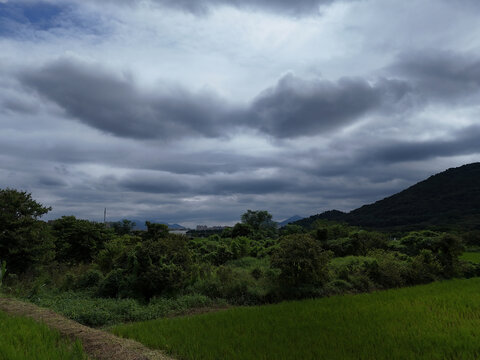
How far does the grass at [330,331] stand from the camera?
22.7 feet

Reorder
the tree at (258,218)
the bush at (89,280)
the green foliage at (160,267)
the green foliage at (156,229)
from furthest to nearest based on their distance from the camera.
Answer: the tree at (258,218)
the green foliage at (156,229)
the bush at (89,280)
the green foliage at (160,267)

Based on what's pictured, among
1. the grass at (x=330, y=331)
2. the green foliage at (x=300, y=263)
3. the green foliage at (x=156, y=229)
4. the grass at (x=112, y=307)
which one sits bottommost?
the grass at (x=112, y=307)

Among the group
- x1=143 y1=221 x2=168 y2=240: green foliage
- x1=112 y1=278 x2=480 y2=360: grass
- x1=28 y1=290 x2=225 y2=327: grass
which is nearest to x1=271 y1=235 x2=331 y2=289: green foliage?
x1=112 y1=278 x2=480 y2=360: grass

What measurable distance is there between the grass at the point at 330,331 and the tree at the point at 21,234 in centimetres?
1090

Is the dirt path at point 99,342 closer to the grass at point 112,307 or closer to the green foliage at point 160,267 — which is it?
the grass at point 112,307

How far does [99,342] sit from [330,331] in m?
5.43

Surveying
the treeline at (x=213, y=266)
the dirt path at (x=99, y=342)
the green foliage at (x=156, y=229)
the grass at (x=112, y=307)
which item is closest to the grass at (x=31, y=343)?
the dirt path at (x=99, y=342)

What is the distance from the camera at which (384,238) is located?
24.6 metres

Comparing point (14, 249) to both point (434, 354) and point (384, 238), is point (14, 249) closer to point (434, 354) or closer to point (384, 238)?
point (434, 354)

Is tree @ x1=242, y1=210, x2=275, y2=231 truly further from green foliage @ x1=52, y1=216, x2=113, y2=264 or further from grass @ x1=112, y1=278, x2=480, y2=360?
grass @ x1=112, y1=278, x2=480, y2=360

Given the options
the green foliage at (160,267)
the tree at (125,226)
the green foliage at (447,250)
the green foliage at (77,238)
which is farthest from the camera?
the tree at (125,226)

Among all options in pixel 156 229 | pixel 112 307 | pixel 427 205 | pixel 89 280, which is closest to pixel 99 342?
pixel 112 307

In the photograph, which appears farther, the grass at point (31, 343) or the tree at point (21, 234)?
the tree at point (21, 234)

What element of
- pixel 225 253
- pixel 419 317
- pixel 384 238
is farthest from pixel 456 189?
pixel 419 317
